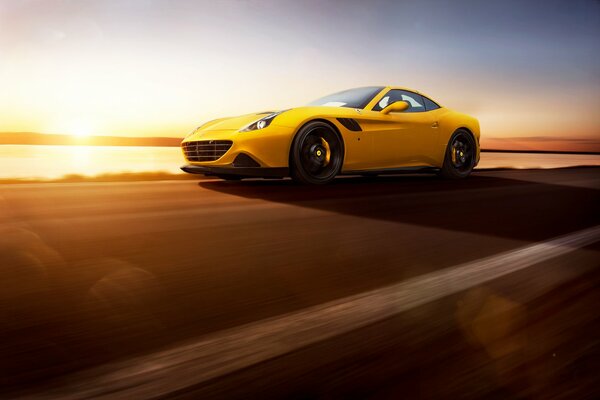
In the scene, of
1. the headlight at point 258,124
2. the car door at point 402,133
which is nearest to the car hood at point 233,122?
the headlight at point 258,124

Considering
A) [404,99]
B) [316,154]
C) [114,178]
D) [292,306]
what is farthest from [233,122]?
[292,306]

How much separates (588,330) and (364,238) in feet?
5.35

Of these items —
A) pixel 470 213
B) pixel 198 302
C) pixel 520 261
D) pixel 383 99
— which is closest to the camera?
pixel 198 302

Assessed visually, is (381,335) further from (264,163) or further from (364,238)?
(264,163)

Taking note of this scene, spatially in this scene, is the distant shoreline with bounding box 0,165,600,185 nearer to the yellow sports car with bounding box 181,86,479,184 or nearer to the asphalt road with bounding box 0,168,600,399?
the yellow sports car with bounding box 181,86,479,184

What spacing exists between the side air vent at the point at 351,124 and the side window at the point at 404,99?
70 cm

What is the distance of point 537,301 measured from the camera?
80.1 inches

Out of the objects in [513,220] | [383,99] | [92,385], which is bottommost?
[513,220]

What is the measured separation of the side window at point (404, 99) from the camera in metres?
7.54

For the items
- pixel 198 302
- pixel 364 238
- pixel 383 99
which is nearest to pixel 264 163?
pixel 383 99

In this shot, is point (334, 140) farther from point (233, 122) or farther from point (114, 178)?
point (114, 178)

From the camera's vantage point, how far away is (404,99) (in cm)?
801

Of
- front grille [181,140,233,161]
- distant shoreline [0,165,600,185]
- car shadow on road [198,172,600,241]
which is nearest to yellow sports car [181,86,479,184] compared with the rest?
front grille [181,140,233,161]

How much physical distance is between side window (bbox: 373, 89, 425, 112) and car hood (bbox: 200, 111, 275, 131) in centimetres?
178
